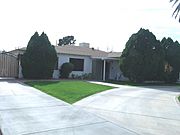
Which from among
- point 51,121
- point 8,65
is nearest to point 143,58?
point 8,65

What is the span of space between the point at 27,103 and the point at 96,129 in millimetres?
4556

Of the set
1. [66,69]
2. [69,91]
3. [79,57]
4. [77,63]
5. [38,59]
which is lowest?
[69,91]

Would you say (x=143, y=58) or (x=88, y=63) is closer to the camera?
(x=143, y=58)

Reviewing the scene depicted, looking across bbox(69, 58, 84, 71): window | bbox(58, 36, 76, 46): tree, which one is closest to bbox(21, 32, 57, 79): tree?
bbox(69, 58, 84, 71): window

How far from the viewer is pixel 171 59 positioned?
86.5 feet

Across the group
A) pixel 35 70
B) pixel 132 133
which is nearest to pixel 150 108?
pixel 132 133

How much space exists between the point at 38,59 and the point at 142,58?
9.33m

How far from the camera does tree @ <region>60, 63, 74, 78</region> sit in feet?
88.9

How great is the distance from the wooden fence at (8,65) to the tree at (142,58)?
10062 mm

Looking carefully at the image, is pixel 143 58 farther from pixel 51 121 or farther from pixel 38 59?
pixel 51 121

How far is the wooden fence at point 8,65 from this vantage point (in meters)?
25.4

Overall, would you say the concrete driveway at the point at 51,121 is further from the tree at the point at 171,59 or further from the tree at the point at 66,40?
the tree at the point at 66,40

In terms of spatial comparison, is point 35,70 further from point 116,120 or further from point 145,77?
point 116,120

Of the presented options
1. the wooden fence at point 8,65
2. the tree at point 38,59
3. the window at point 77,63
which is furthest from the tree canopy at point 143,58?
the wooden fence at point 8,65
